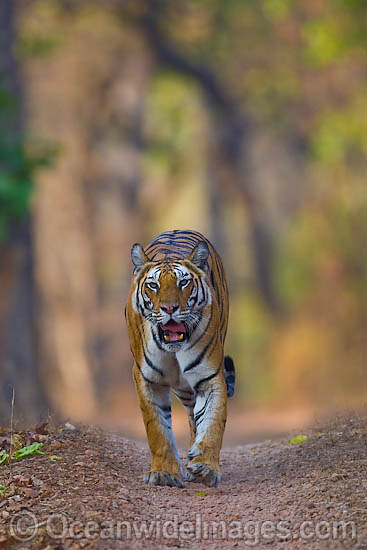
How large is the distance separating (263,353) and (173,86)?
8.60 metres

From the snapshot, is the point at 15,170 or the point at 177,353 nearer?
the point at 177,353

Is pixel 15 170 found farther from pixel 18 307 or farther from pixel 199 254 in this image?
pixel 199 254

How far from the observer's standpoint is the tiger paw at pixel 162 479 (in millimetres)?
6867

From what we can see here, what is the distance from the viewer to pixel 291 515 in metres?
6.09

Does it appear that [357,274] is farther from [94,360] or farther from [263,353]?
[94,360]

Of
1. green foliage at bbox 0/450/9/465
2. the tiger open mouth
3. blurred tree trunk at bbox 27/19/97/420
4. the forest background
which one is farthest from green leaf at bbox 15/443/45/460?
blurred tree trunk at bbox 27/19/97/420

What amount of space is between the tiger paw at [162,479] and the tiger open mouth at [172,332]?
0.95m

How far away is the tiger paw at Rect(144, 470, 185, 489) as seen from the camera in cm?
687

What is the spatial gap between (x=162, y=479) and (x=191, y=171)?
942 inches

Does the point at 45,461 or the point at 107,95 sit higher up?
the point at 107,95

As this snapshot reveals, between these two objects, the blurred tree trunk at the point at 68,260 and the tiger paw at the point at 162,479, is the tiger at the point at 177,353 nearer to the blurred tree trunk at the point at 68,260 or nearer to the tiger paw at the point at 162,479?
the tiger paw at the point at 162,479

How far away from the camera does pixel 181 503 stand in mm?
6500

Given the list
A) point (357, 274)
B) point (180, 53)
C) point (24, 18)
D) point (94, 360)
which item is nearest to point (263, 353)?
point (94, 360)

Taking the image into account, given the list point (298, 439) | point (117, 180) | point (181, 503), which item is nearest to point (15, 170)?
point (298, 439)
